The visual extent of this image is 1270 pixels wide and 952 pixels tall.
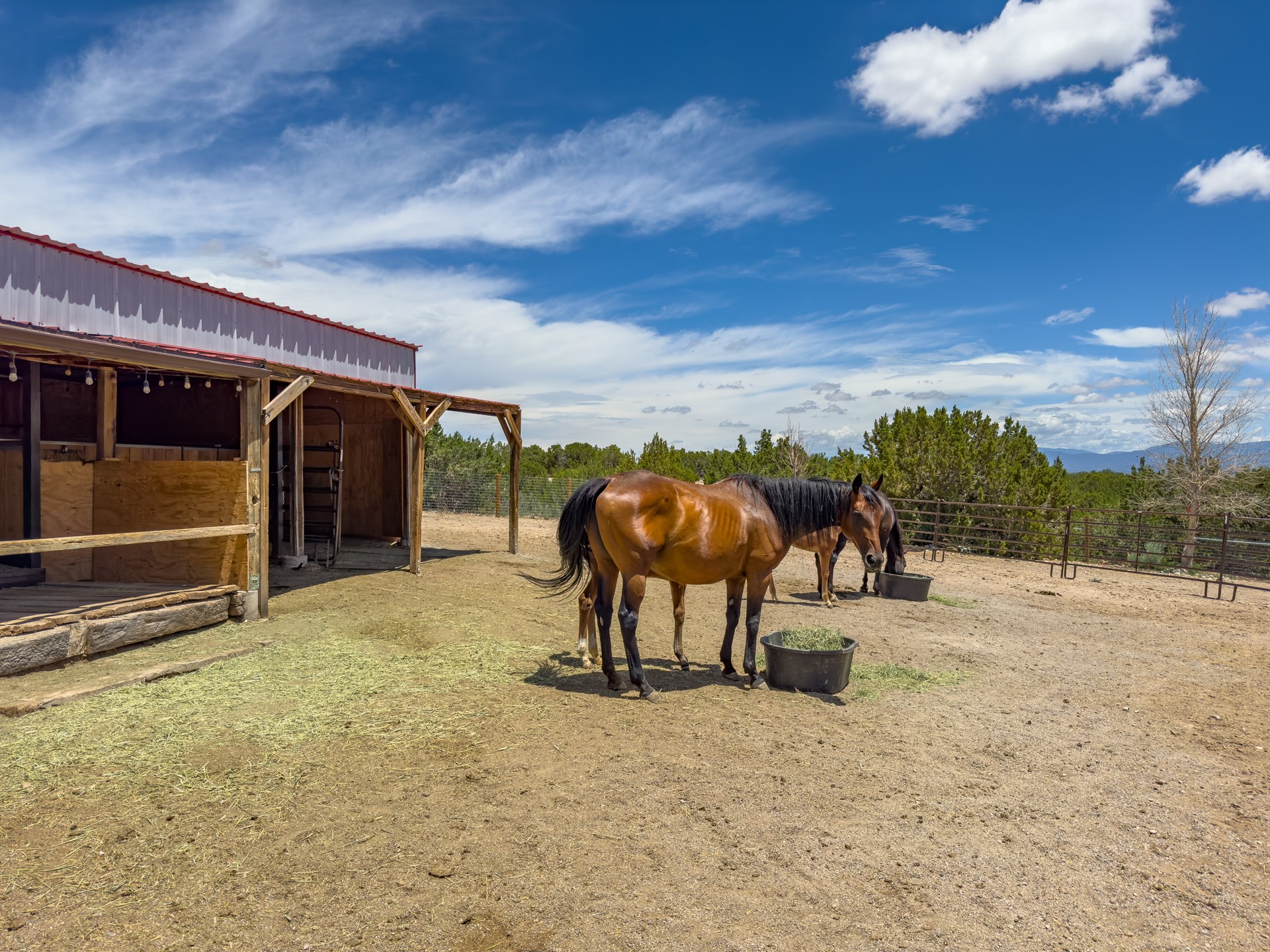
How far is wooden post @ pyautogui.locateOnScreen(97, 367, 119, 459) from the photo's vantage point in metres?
8.22

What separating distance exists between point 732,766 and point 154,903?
2877 mm

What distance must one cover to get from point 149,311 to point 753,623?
1264 cm

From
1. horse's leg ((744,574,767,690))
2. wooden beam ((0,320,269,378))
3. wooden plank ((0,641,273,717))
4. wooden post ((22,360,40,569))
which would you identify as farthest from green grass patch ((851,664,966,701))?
wooden post ((22,360,40,569))

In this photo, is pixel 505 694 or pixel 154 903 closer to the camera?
pixel 154 903

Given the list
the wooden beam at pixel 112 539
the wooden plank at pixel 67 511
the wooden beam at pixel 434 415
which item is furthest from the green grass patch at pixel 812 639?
the wooden plank at pixel 67 511

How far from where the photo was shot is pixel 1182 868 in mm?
3262

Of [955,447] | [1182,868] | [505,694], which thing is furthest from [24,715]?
[955,447]

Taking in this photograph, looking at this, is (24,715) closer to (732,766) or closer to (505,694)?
(505,694)

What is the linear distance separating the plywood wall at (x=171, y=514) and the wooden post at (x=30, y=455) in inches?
21.5

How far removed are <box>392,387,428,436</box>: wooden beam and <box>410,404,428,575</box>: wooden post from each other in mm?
110

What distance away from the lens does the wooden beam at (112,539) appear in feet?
17.4

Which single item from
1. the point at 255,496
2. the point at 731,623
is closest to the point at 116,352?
the point at 255,496

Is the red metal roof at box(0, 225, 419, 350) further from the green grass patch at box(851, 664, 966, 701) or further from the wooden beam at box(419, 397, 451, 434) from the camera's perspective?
the green grass patch at box(851, 664, 966, 701)

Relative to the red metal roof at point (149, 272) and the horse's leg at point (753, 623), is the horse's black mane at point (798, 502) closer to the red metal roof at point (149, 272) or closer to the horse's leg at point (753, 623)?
the horse's leg at point (753, 623)
